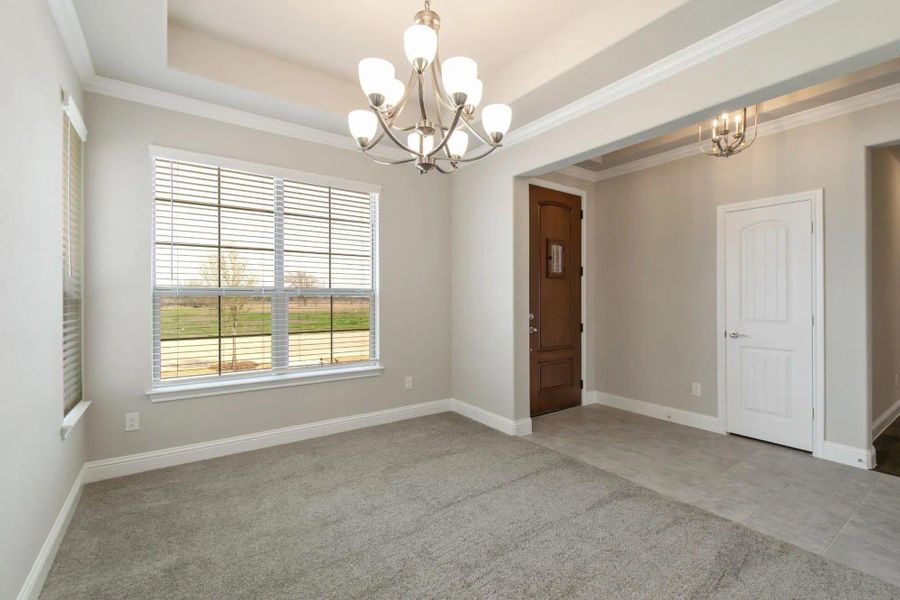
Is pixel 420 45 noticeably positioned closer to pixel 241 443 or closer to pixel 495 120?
pixel 495 120

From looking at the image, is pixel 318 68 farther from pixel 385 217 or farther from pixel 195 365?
pixel 195 365

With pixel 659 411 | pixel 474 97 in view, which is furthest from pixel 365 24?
pixel 659 411

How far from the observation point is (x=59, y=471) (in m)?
2.23

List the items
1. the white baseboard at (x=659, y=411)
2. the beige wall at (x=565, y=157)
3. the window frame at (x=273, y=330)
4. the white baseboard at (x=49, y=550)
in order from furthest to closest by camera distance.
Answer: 1. the white baseboard at (x=659, y=411)
2. the window frame at (x=273, y=330)
3. the beige wall at (x=565, y=157)
4. the white baseboard at (x=49, y=550)

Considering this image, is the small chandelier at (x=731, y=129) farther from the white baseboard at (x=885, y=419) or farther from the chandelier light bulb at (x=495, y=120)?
the white baseboard at (x=885, y=419)

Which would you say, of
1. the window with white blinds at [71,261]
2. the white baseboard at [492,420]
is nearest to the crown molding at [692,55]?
the white baseboard at [492,420]

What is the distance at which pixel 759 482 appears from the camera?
2879 millimetres

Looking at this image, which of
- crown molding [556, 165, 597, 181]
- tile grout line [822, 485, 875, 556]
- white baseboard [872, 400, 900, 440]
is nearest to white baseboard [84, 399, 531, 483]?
tile grout line [822, 485, 875, 556]

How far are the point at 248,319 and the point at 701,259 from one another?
4.22m

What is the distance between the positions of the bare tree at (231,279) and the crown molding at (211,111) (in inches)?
42.1

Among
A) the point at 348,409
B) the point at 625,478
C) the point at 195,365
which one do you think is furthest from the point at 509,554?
the point at 195,365

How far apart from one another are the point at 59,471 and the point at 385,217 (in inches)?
117

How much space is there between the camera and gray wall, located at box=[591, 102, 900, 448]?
3127mm

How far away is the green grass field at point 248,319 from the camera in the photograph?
3.18 metres
